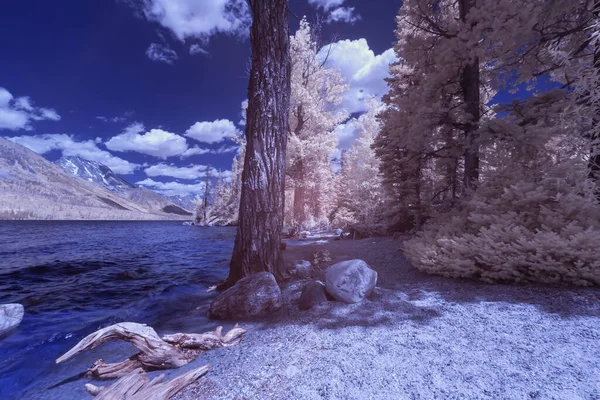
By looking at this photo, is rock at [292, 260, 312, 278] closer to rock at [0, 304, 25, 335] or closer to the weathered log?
the weathered log

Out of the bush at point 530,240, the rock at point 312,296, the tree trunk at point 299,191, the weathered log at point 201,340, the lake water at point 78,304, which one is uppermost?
the tree trunk at point 299,191

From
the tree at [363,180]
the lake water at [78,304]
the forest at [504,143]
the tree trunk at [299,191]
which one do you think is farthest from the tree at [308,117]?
the lake water at [78,304]

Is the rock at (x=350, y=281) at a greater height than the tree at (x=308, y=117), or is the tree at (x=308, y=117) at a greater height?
the tree at (x=308, y=117)

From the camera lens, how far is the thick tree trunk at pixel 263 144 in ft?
15.2

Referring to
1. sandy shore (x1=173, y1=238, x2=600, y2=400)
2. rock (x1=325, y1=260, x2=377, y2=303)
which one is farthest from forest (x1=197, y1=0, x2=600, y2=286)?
rock (x1=325, y1=260, x2=377, y2=303)

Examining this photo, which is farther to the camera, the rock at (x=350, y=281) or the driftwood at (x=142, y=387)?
the rock at (x=350, y=281)

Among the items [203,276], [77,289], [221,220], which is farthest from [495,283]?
[221,220]

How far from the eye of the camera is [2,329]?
353cm

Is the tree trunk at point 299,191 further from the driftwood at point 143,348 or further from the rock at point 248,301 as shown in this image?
the driftwood at point 143,348

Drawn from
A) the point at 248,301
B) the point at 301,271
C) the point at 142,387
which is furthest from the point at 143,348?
the point at 301,271

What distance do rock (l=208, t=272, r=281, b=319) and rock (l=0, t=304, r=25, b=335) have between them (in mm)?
2884

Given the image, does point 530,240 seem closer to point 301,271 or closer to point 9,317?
point 301,271

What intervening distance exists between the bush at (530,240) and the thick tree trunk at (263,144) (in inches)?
121

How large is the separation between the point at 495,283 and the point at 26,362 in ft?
20.4
